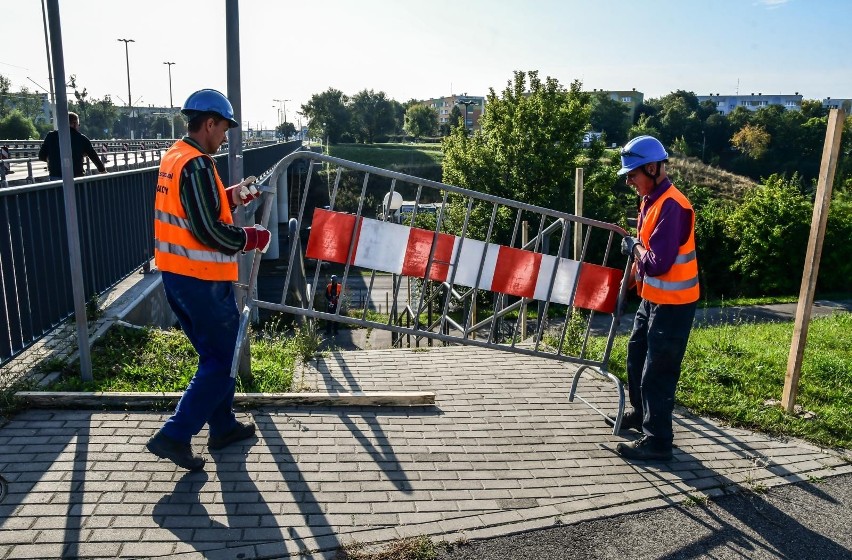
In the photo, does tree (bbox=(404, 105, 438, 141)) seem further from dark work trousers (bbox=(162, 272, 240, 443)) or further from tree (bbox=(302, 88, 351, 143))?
dark work trousers (bbox=(162, 272, 240, 443))

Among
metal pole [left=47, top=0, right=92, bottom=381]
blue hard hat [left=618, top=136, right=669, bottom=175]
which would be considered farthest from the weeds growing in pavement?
metal pole [left=47, top=0, right=92, bottom=381]

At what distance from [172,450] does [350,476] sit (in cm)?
103

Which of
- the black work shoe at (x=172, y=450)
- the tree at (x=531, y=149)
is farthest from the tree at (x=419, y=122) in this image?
the black work shoe at (x=172, y=450)

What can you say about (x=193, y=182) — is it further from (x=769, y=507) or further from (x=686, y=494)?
(x=769, y=507)

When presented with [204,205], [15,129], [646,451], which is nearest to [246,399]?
[204,205]

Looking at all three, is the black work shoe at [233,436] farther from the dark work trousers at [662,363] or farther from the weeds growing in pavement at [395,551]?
the dark work trousers at [662,363]

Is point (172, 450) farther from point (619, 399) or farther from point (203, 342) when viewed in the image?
point (619, 399)

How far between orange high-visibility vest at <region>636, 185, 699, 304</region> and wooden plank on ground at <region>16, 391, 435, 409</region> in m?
1.85

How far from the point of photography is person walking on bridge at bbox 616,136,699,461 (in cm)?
414

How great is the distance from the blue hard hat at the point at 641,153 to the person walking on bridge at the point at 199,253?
239cm

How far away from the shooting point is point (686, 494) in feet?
13.0

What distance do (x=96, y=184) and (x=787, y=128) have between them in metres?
96.9

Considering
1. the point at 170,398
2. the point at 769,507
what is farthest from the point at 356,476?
the point at 769,507

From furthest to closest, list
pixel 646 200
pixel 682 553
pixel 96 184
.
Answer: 1. pixel 96 184
2. pixel 646 200
3. pixel 682 553
